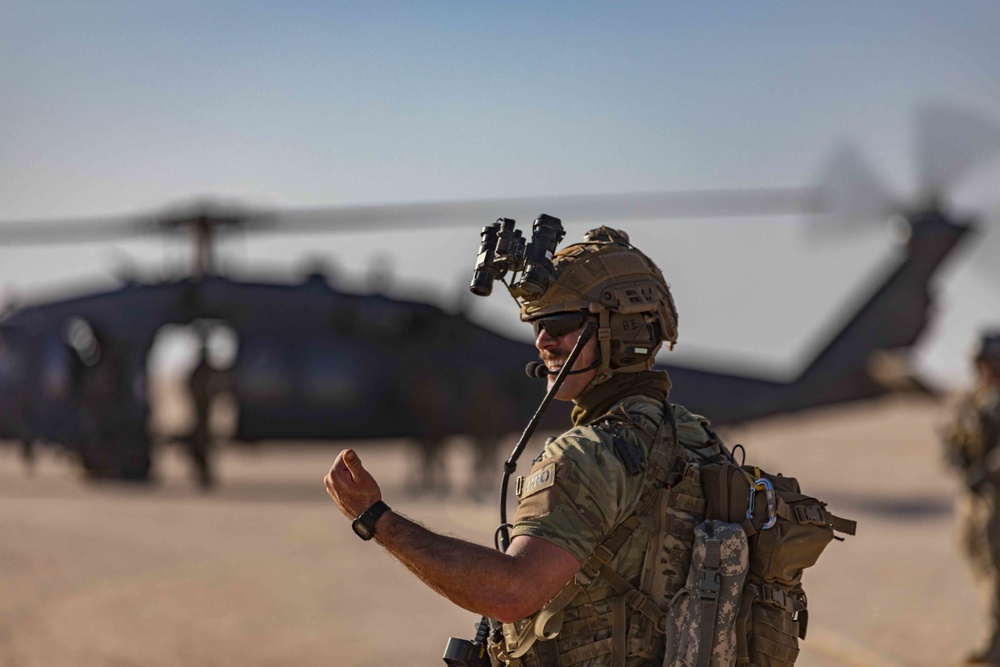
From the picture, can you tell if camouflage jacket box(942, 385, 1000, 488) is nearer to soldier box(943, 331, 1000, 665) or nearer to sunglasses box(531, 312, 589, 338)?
soldier box(943, 331, 1000, 665)

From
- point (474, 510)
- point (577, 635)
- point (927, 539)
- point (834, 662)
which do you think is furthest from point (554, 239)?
point (474, 510)

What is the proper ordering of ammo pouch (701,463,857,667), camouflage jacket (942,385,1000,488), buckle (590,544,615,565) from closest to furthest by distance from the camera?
buckle (590,544,615,565) → ammo pouch (701,463,857,667) → camouflage jacket (942,385,1000,488)

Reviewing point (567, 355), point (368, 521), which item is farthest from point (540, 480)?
point (567, 355)

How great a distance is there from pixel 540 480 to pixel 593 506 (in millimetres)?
131

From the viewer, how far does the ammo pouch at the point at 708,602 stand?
258 cm

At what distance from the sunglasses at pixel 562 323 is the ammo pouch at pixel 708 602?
23.4 inches

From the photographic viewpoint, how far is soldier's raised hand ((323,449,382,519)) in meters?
2.38

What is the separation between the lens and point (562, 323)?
2818 mm

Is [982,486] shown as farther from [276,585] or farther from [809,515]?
[276,585]

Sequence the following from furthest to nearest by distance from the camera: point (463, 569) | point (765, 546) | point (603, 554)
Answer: point (765, 546) → point (603, 554) → point (463, 569)

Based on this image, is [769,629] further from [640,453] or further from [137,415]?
[137,415]

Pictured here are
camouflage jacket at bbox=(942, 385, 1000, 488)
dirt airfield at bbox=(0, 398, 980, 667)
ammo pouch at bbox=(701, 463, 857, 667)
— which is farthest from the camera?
dirt airfield at bbox=(0, 398, 980, 667)

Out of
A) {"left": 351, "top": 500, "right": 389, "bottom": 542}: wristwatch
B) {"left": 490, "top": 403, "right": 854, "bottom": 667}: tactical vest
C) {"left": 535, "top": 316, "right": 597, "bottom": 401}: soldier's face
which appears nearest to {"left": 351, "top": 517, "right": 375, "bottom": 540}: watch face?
{"left": 351, "top": 500, "right": 389, "bottom": 542}: wristwatch

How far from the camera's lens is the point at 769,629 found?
2680mm
